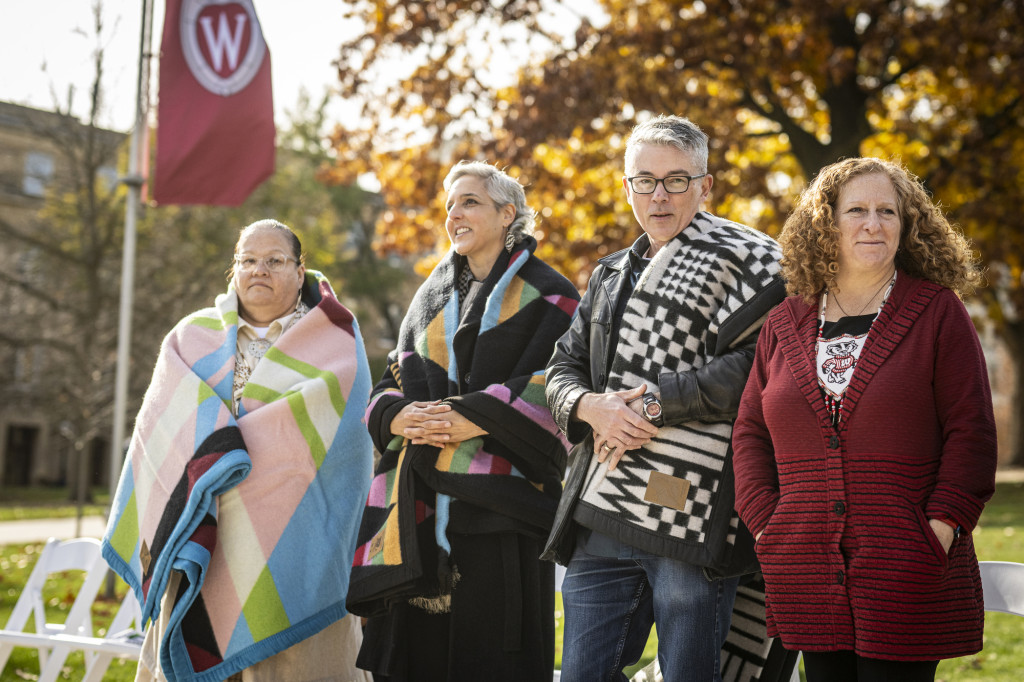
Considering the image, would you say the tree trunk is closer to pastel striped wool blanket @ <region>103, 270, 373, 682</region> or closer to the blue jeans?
pastel striped wool blanket @ <region>103, 270, 373, 682</region>

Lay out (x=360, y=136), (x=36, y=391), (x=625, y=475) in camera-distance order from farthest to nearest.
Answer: (x=36, y=391)
(x=360, y=136)
(x=625, y=475)

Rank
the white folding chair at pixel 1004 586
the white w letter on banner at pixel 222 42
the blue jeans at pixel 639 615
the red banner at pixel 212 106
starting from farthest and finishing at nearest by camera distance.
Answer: the white w letter on banner at pixel 222 42 → the red banner at pixel 212 106 → the white folding chair at pixel 1004 586 → the blue jeans at pixel 639 615

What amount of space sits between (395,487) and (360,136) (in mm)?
11511

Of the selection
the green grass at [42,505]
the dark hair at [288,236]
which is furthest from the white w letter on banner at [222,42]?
the green grass at [42,505]

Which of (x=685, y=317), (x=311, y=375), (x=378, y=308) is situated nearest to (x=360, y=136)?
(x=311, y=375)

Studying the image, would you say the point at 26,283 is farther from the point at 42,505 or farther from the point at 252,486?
the point at 252,486

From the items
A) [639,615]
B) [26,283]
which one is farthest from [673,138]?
[26,283]

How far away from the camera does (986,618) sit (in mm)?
Result: 6746

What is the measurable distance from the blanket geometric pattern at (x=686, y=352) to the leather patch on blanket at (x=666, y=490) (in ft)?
0.04

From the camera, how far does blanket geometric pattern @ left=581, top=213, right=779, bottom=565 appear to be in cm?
289

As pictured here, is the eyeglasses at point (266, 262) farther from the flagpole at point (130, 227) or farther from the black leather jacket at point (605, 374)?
the flagpole at point (130, 227)

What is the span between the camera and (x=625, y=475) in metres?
3.00

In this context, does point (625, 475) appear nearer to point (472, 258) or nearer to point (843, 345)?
point (843, 345)

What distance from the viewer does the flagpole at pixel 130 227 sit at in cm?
755
